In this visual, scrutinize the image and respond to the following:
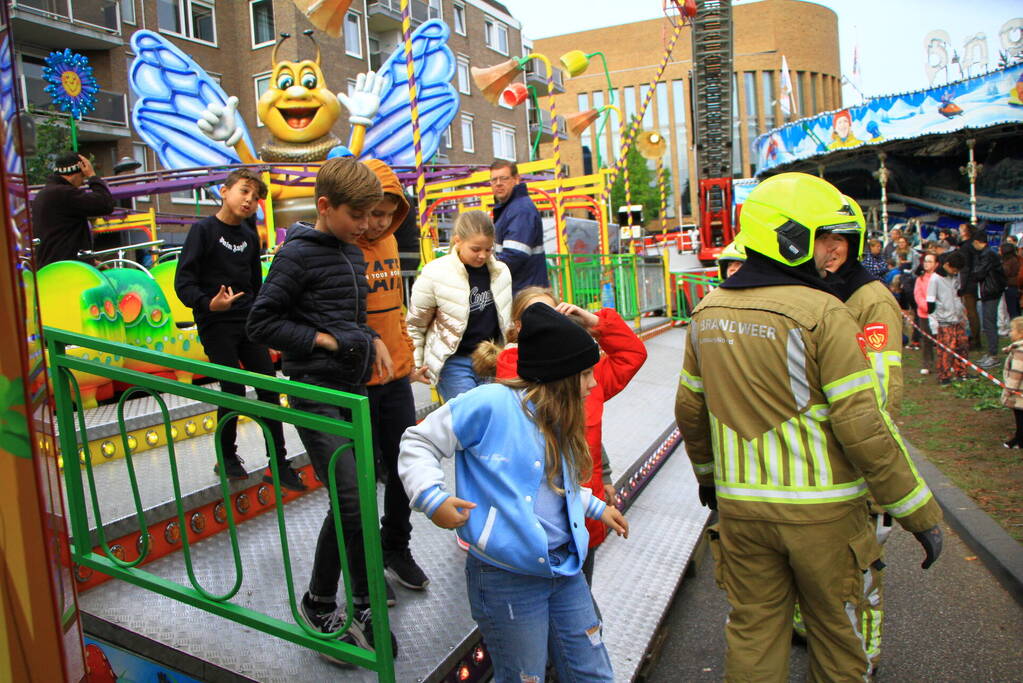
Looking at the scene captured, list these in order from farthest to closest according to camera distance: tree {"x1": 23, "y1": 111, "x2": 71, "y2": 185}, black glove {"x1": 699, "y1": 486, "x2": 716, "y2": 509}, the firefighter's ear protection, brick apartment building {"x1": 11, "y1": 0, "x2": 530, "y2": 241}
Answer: brick apartment building {"x1": 11, "y1": 0, "x2": 530, "y2": 241} < tree {"x1": 23, "y1": 111, "x2": 71, "y2": 185} < black glove {"x1": 699, "y1": 486, "x2": 716, "y2": 509} < the firefighter's ear protection

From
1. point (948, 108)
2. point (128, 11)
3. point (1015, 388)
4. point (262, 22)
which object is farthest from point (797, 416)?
point (262, 22)

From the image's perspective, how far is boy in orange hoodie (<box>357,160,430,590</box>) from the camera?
134 inches

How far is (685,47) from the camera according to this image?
6906 cm

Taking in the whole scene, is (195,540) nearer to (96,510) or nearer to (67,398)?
(96,510)

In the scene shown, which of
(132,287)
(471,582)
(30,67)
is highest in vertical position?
(30,67)

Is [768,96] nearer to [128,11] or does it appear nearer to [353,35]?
[353,35]

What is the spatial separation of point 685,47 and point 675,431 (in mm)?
69148

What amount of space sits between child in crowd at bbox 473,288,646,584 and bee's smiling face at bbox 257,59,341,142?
40.0ft

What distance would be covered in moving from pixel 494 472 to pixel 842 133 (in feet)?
105

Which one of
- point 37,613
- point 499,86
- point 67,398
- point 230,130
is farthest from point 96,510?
point 230,130

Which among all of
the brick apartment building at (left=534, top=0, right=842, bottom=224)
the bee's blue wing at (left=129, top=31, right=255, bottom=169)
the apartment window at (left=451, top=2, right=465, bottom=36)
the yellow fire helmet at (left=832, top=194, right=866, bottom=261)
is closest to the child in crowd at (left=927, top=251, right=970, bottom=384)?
the yellow fire helmet at (left=832, top=194, right=866, bottom=261)

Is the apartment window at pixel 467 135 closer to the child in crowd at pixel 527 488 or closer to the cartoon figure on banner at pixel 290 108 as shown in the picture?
the cartoon figure on banner at pixel 290 108

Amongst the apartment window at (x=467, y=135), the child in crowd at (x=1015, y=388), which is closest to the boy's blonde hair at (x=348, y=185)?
the child in crowd at (x=1015, y=388)

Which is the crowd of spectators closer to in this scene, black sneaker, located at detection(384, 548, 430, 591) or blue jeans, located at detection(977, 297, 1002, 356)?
blue jeans, located at detection(977, 297, 1002, 356)
